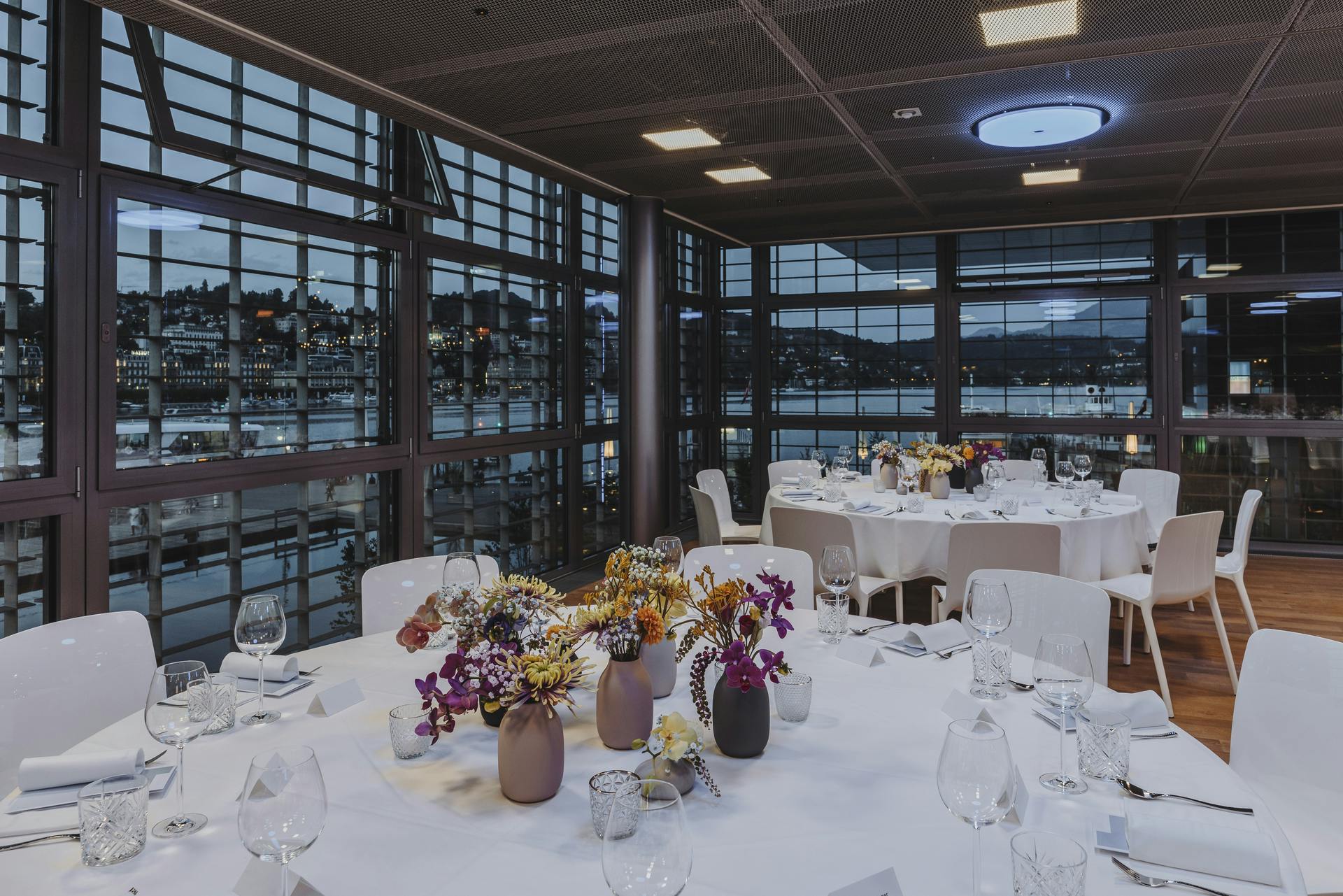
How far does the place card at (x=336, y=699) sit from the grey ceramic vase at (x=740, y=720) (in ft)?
2.82

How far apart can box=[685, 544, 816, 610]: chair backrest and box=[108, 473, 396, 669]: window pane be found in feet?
6.86

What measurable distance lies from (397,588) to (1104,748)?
2179mm

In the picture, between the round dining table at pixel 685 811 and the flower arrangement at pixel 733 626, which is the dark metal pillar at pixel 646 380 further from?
the flower arrangement at pixel 733 626

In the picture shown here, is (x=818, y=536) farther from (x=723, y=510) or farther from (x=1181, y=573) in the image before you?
(x=723, y=510)

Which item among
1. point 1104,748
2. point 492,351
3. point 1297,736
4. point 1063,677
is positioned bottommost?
point 1297,736

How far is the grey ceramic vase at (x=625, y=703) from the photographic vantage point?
5.08 feet

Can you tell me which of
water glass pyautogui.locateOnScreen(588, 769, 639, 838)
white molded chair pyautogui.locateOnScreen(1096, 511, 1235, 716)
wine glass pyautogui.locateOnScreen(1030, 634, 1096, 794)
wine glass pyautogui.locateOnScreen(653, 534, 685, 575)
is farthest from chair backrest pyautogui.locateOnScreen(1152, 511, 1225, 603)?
water glass pyautogui.locateOnScreen(588, 769, 639, 838)

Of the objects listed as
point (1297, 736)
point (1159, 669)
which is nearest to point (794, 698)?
point (1297, 736)

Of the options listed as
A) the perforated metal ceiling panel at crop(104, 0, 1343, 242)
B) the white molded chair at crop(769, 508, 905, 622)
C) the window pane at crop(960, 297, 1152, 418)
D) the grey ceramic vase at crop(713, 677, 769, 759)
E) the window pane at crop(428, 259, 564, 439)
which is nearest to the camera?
the grey ceramic vase at crop(713, 677, 769, 759)

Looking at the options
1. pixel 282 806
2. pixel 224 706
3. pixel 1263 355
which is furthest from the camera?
pixel 1263 355

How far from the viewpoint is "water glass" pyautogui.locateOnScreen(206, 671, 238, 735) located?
5.49 ft

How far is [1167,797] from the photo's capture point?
4.57 feet

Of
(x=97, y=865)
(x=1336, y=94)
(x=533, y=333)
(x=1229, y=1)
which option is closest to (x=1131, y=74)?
(x=1229, y=1)

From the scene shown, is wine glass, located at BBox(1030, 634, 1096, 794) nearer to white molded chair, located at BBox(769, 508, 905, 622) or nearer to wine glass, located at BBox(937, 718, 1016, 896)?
wine glass, located at BBox(937, 718, 1016, 896)
